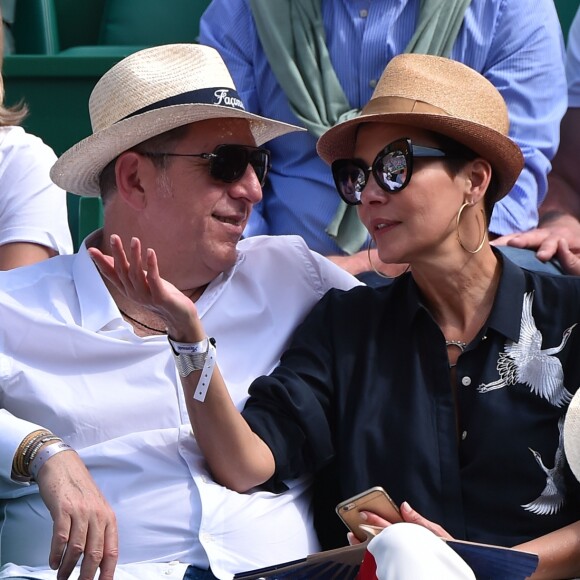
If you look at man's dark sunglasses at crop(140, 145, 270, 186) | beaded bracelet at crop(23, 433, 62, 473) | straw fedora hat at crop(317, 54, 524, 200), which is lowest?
beaded bracelet at crop(23, 433, 62, 473)

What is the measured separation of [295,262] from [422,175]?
0.47 metres

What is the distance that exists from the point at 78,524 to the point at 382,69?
1.91 m

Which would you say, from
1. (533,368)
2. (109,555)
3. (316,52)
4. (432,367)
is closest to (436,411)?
(432,367)

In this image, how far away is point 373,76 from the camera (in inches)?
148

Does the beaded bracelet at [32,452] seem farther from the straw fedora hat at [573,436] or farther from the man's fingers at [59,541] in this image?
the straw fedora hat at [573,436]

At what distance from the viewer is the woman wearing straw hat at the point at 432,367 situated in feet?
8.58

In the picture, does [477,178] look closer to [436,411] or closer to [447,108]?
[447,108]

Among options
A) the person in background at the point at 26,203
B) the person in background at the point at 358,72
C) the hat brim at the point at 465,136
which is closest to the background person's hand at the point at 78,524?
the hat brim at the point at 465,136

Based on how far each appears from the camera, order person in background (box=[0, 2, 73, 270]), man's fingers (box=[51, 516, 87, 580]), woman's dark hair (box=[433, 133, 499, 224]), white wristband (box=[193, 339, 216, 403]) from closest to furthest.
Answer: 1. man's fingers (box=[51, 516, 87, 580])
2. white wristband (box=[193, 339, 216, 403])
3. woman's dark hair (box=[433, 133, 499, 224])
4. person in background (box=[0, 2, 73, 270])

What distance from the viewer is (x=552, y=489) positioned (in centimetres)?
261

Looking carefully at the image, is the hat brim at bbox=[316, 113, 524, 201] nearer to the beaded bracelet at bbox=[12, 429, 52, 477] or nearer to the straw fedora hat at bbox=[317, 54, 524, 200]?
the straw fedora hat at bbox=[317, 54, 524, 200]

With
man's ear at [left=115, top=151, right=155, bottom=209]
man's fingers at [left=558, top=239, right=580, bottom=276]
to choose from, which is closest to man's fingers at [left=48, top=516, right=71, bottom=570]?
man's ear at [left=115, top=151, right=155, bottom=209]

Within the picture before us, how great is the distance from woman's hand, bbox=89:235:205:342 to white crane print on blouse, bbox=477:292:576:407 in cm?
68

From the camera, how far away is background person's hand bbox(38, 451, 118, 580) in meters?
2.39
